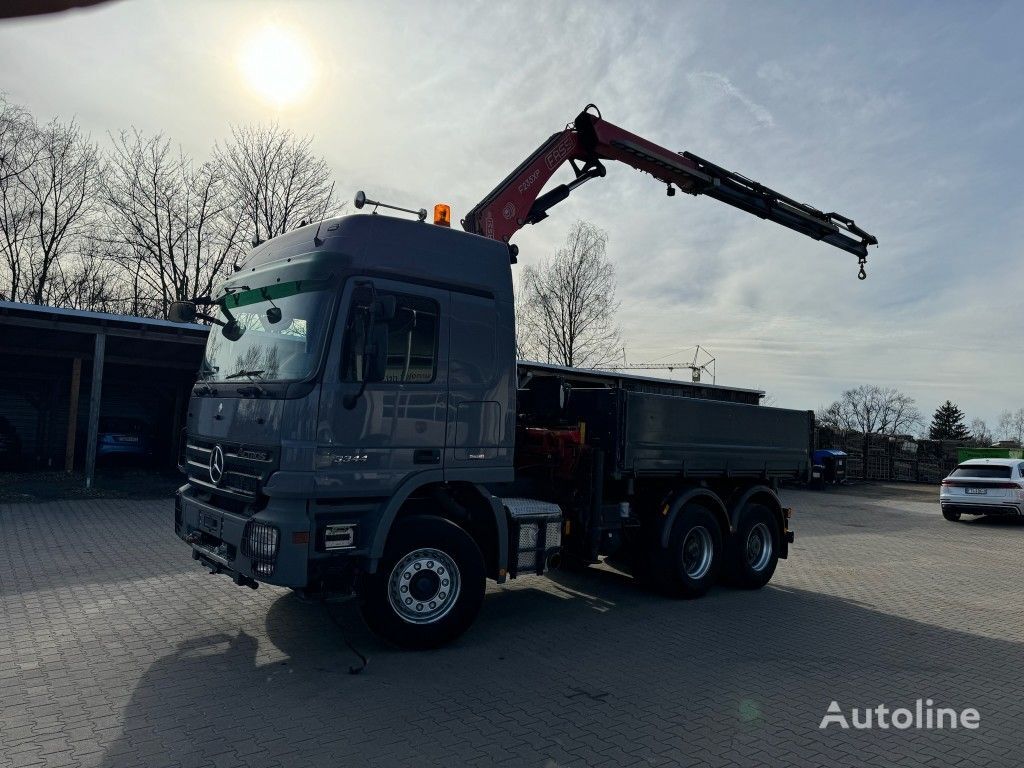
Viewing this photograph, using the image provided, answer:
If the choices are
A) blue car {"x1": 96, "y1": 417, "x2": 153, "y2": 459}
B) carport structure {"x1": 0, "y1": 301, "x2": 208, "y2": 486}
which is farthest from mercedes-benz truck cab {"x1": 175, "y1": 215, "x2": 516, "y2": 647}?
blue car {"x1": 96, "y1": 417, "x2": 153, "y2": 459}

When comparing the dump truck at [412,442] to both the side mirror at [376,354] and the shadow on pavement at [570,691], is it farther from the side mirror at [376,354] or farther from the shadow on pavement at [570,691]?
the shadow on pavement at [570,691]

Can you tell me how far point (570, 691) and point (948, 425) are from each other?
75.3 m

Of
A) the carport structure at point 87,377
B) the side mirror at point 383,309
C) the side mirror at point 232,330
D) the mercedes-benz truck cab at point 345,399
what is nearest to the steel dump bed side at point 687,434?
the mercedes-benz truck cab at point 345,399

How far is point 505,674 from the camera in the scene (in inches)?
210

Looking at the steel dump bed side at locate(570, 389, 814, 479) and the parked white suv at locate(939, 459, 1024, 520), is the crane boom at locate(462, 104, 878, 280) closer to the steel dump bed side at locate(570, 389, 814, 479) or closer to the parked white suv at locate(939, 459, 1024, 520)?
the steel dump bed side at locate(570, 389, 814, 479)

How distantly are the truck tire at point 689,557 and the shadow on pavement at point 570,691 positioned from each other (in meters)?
0.44

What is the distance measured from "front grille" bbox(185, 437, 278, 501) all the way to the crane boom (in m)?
3.60

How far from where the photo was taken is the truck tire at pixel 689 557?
7.64 m

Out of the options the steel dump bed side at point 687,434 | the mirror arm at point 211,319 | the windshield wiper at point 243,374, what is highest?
the mirror arm at point 211,319

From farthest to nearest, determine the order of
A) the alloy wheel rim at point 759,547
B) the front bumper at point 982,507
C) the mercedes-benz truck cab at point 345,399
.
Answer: the front bumper at point 982,507 < the alloy wheel rim at point 759,547 < the mercedes-benz truck cab at point 345,399

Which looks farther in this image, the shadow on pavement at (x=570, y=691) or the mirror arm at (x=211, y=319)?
the mirror arm at (x=211, y=319)

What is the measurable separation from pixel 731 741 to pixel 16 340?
18.0m

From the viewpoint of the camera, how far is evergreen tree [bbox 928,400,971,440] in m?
67.3

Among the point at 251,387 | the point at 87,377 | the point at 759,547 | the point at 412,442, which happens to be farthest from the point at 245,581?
the point at 87,377
